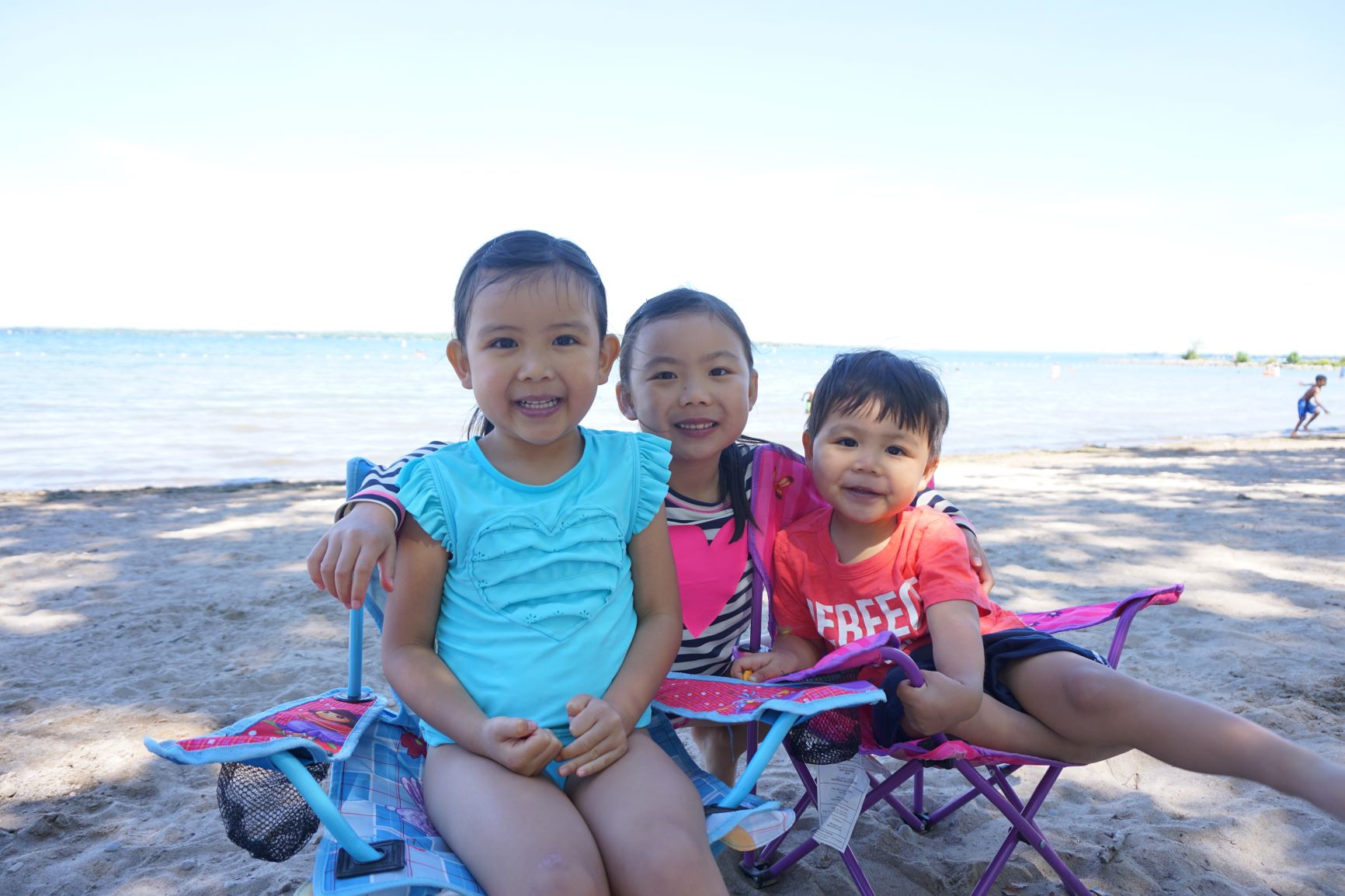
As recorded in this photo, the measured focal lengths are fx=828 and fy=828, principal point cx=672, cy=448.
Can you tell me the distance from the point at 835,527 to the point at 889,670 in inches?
18.0

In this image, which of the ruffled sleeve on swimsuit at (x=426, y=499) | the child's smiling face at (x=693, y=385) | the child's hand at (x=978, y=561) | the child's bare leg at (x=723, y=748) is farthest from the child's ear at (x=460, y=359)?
the child's hand at (x=978, y=561)

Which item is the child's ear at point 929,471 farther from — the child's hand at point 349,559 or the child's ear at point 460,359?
the child's hand at point 349,559

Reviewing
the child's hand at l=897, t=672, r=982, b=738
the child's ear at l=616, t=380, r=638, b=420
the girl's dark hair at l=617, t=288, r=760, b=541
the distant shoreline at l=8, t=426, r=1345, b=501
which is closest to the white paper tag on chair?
the child's hand at l=897, t=672, r=982, b=738

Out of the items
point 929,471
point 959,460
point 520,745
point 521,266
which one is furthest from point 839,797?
point 959,460

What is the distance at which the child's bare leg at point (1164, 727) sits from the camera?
1.52 metres

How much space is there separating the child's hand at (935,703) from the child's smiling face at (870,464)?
469mm

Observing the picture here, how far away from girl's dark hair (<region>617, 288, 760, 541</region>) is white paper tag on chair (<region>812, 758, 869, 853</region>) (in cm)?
65

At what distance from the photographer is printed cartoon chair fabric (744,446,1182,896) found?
173cm

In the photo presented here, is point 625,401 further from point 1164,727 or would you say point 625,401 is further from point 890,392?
point 1164,727

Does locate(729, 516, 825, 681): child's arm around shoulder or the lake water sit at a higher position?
locate(729, 516, 825, 681): child's arm around shoulder

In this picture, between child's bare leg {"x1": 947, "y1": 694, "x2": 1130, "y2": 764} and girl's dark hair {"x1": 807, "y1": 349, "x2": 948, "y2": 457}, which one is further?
girl's dark hair {"x1": 807, "y1": 349, "x2": 948, "y2": 457}

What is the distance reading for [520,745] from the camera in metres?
1.51

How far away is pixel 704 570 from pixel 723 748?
1.79ft

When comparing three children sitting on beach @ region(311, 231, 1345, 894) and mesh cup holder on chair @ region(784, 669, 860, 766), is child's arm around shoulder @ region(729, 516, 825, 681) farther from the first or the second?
mesh cup holder on chair @ region(784, 669, 860, 766)
